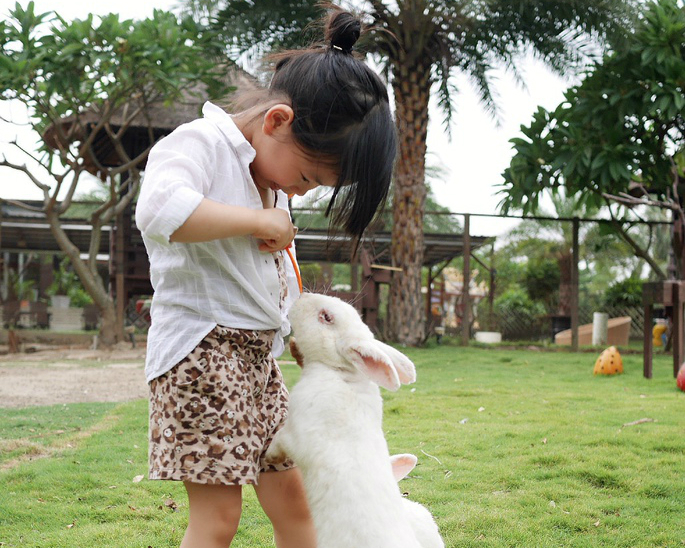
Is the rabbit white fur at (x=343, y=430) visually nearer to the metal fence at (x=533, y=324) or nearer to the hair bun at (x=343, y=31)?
the hair bun at (x=343, y=31)

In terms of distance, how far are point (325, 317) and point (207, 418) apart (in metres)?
0.49

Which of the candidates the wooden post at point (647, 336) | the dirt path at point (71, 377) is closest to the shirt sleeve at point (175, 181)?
the dirt path at point (71, 377)

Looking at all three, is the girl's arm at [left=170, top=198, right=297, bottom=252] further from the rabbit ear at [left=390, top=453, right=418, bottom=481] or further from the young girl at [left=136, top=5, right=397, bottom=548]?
the rabbit ear at [left=390, top=453, right=418, bottom=481]

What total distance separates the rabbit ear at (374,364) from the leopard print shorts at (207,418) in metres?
0.30

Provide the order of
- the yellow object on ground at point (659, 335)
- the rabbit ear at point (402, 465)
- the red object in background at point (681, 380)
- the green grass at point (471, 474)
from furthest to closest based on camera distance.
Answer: the yellow object on ground at point (659, 335) < the red object in background at point (681, 380) < the green grass at point (471, 474) < the rabbit ear at point (402, 465)

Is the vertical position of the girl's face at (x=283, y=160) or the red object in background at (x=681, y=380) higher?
the girl's face at (x=283, y=160)

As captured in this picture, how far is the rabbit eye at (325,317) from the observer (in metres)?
2.12

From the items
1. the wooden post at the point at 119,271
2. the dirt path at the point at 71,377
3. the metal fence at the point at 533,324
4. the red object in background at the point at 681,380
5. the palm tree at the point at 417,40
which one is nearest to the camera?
the red object in background at the point at 681,380

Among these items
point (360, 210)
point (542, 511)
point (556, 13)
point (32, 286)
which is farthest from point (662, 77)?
point (32, 286)

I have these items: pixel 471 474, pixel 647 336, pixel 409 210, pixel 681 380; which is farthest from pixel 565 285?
pixel 471 474

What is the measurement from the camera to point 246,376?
195 centimetres

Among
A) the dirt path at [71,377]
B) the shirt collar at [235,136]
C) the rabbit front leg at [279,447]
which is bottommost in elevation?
the dirt path at [71,377]

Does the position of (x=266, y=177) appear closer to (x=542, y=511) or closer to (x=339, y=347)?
(x=339, y=347)

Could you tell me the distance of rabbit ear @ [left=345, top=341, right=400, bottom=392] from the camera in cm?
193
